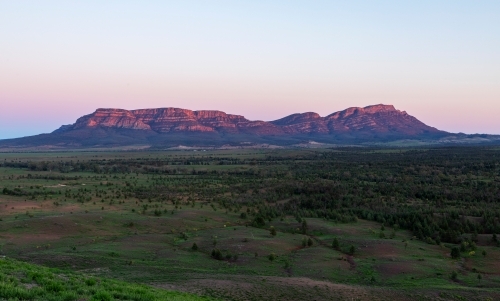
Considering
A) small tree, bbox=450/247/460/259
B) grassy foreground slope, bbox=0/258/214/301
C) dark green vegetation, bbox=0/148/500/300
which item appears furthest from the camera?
small tree, bbox=450/247/460/259

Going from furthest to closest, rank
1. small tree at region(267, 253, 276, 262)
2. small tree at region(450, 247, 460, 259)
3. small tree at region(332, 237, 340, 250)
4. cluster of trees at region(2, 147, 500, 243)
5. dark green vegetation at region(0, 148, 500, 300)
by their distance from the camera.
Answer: cluster of trees at region(2, 147, 500, 243)
small tree at region(332, 237, 340, 250)
small tree at region(450, 247, 460, 259)
small tree at region(267, 253, 276, 262)
dark green vegetation at region(0, 148, 500, 300)

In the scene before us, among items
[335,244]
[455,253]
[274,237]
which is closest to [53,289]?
[335,244]

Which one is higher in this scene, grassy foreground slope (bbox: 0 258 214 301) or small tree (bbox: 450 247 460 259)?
grassy foreground slope (bbox: 0 258 214 301)

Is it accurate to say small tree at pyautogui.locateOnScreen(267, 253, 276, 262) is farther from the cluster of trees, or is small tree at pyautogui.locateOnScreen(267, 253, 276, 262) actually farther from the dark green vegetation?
the cluster of trees

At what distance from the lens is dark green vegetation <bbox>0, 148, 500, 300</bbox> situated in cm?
2034

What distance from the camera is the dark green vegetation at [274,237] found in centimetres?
2034

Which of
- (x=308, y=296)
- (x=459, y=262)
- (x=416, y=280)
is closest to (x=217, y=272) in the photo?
(x=308, y=296)

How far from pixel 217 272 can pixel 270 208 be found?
23767mm

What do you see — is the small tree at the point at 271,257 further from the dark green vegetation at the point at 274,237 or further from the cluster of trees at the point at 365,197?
the cluster of trees at the point at 365,197

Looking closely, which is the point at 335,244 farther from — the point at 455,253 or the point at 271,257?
the point at 455,253

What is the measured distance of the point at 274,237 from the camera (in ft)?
106

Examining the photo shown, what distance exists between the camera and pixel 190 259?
25250 mm

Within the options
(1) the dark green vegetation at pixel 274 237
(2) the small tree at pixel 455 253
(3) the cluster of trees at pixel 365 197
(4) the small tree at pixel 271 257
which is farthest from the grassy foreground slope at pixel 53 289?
(3) the cluster of trees at pixel 365 197

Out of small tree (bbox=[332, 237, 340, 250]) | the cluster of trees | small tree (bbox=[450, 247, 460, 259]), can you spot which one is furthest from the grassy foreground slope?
the cluster of trees
